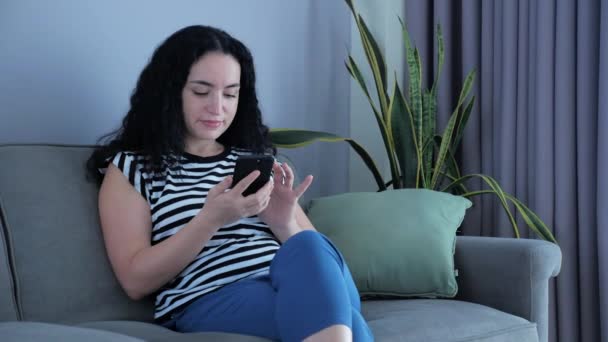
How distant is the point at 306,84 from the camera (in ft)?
9.15

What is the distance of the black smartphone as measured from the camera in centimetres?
154

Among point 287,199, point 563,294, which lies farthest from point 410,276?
point 563,294

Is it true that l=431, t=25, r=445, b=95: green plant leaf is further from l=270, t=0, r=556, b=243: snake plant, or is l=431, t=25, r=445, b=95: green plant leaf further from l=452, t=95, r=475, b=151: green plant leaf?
l=452, t=95, r=475, b=151: green plant leaf

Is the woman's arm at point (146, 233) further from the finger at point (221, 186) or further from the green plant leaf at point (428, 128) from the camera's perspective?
the green plant leaf at point (428, 128)

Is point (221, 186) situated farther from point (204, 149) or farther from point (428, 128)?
point (428, 128)

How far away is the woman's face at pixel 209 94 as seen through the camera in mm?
1751

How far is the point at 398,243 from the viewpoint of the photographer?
1875 millimetres

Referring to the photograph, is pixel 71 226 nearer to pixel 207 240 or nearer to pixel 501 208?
pixel 207 240

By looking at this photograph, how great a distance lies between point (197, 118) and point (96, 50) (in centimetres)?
48

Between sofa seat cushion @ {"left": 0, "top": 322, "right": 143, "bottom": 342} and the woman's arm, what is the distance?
1.41ft

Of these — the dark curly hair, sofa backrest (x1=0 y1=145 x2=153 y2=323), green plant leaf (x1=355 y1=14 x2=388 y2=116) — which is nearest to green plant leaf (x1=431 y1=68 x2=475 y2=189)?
green plant leaf (x1=355 y1=14 x2=388 y2=116)

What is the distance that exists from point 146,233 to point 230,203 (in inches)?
9.1

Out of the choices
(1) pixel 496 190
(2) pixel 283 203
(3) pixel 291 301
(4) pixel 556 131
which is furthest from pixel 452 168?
(3) pixel 291 301

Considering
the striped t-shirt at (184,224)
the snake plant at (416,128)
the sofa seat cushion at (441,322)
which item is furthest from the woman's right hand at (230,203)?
the snake plant at (416,128)
